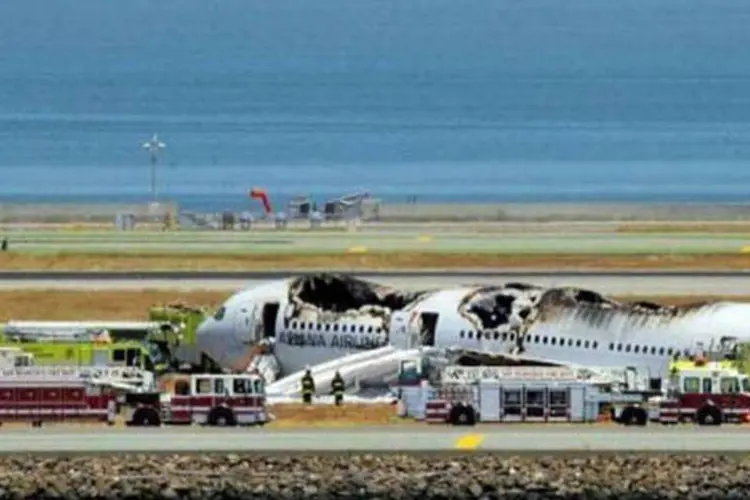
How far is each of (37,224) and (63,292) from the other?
45.7 metres

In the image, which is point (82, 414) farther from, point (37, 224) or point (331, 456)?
point (37, 224)

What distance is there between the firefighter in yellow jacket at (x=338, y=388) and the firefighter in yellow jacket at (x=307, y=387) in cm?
50

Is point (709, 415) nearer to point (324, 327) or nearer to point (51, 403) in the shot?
point (51, 403)

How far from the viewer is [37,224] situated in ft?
447

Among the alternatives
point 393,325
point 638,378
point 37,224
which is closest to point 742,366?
point 638,378

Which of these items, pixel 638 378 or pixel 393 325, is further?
pixel 393 325

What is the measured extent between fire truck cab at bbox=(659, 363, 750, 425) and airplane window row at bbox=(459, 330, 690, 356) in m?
9.39

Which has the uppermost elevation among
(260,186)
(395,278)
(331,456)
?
(260,186)

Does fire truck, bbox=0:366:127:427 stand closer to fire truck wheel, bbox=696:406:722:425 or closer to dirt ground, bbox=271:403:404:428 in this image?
dirt ground, bbox=271:403:404:428

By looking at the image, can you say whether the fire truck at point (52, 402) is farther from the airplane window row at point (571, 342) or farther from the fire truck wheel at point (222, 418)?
the airplane window row at point (571, 342)

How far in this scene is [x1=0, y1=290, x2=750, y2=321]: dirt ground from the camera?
86.4 m

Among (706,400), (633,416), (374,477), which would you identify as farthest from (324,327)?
(374,477)

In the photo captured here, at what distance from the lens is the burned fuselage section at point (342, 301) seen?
246 ft

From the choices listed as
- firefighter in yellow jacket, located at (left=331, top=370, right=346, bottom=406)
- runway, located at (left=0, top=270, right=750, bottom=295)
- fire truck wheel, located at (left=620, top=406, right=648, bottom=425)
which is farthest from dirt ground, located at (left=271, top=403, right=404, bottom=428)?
runway, located at (left=0, top=270, right=750, bottom=295)
